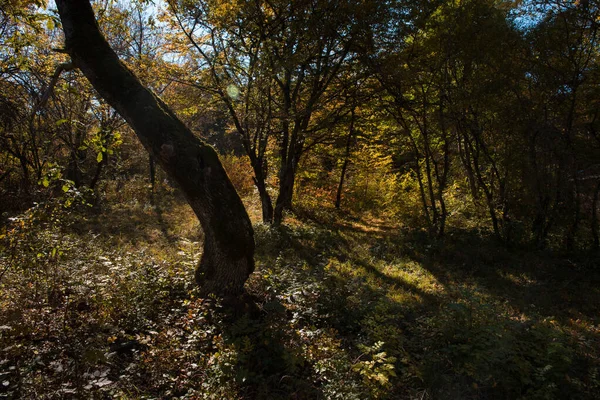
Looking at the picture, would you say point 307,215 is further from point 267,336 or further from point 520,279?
point 267,336

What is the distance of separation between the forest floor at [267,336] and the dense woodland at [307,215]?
3 centimetres

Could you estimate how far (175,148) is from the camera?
13.2 ft

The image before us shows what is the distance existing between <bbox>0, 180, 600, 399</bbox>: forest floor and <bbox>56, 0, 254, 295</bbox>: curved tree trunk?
629 millimetres

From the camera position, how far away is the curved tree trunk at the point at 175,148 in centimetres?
398

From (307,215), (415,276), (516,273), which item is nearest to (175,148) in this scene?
(415,276)

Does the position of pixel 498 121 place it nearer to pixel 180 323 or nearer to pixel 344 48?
pixel 344 48

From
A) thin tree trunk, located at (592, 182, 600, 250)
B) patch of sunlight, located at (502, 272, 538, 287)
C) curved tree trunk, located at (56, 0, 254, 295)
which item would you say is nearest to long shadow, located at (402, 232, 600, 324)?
patch of sunlight, located at (502, 272, 538, 287)

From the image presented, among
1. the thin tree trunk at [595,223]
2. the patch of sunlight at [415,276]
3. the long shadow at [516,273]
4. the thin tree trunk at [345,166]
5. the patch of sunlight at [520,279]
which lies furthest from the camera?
the thin tree trunk at [345,166]

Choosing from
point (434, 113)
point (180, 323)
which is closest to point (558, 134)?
point (434, 113)

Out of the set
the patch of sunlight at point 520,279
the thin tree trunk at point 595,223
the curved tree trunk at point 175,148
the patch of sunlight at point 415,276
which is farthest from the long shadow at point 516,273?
the curved tree trunk at point 175,148

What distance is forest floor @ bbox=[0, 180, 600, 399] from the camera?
2.92m

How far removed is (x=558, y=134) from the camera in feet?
24.2

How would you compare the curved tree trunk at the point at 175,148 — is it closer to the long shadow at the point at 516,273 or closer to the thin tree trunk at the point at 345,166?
the long shadow at the point at 516,273

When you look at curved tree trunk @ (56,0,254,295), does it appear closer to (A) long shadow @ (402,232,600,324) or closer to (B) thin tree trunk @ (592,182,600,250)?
(A) long shadow @ (402,232,600,324)
